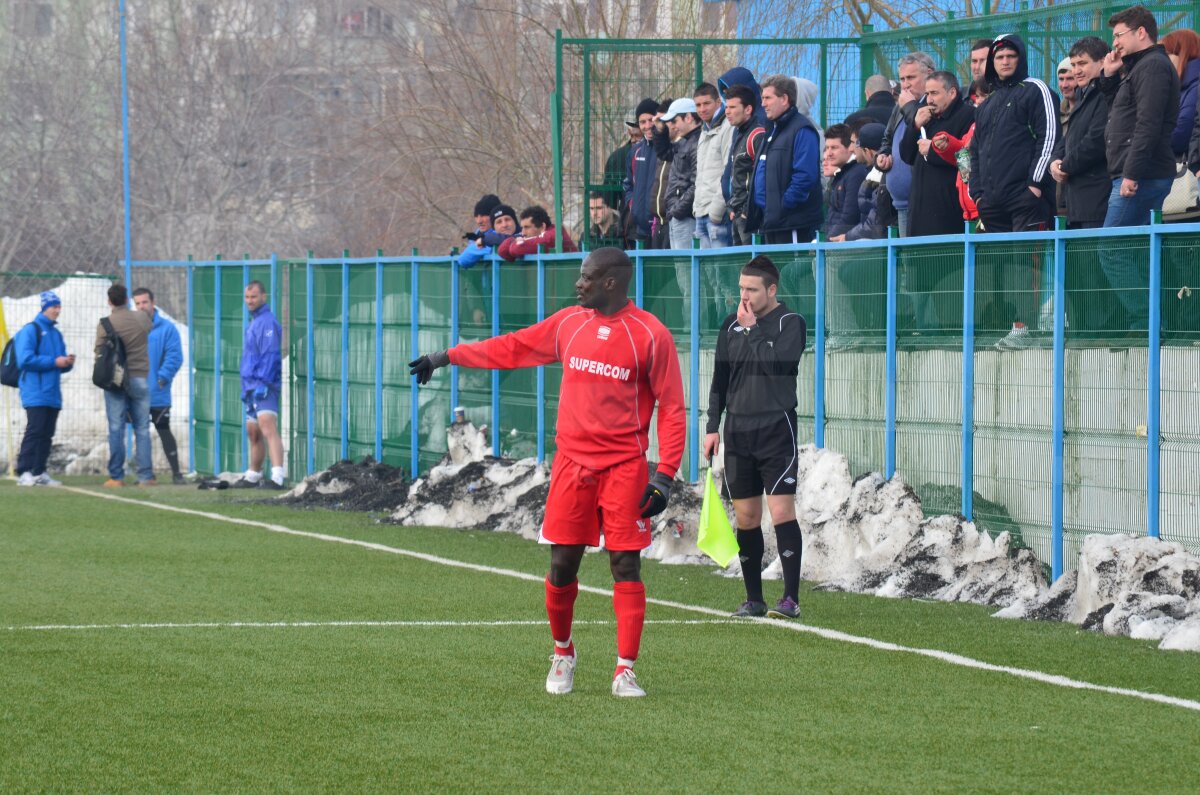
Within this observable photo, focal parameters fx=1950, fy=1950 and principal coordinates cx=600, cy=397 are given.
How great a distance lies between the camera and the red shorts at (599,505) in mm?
8617

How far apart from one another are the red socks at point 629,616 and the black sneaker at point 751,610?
276cm

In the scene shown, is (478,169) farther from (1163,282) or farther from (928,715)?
(928,715)

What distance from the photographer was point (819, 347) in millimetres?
14469

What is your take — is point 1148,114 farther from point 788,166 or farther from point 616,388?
point 616,388

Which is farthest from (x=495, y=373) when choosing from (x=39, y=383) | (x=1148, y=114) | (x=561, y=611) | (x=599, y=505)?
(x=561, y=611)

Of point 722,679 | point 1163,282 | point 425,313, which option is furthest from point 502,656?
point 425,313

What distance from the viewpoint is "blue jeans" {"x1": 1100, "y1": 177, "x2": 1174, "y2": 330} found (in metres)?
11.5

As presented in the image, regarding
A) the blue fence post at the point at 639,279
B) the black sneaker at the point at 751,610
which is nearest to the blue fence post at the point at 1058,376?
the black sneaker at the point at 751,610

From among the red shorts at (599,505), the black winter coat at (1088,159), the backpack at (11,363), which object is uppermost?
the black winter coat at (1088,159)

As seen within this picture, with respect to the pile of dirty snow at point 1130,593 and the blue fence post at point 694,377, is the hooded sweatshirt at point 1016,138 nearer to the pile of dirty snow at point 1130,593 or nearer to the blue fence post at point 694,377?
the pile of dirty snow at point 1130,593

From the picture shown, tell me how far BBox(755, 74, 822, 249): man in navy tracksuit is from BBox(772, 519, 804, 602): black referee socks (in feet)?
15.0

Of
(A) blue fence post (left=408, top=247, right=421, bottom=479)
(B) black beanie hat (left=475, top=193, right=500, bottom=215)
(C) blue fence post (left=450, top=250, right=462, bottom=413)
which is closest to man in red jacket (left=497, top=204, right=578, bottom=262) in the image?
(B) black beanie hat (left=475, top=193, right=500, bottom=215)

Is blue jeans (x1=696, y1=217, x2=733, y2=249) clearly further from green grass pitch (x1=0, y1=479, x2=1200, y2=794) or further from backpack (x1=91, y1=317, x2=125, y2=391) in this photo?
backpack (x1=91, y1=317, x2=125, y2=391)

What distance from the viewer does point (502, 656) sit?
960 centimetres
